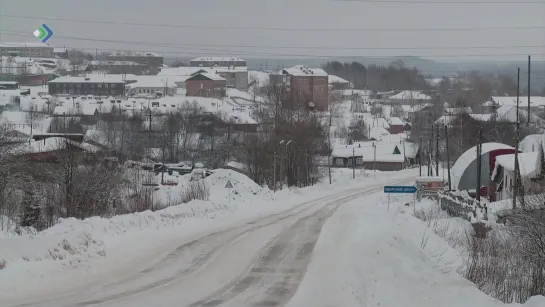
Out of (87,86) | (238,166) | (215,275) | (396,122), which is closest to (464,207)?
(215,275)

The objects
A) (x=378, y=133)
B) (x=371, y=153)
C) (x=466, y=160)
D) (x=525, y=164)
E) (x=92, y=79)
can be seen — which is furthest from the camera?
(x=92, y=79)

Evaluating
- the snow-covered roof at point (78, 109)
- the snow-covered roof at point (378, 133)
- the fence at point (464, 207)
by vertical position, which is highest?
the snow-covered roof at point (78, 109)

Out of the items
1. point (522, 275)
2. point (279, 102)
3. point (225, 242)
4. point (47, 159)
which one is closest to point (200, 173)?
point (279, 102)

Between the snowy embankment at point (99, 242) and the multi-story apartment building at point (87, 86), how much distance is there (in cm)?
15644

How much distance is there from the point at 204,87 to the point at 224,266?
547 feet

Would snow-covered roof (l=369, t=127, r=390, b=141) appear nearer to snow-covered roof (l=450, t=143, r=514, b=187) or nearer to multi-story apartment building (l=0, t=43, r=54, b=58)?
multi-story apartment building (l=0, t=43, r=54, b=58)

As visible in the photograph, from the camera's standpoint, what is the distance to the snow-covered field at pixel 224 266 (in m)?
13.0

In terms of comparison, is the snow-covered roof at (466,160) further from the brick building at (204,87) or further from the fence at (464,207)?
the brick building at (204,87)

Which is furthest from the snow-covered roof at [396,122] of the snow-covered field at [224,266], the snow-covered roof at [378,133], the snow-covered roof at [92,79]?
the snow-covered field at [224,266]

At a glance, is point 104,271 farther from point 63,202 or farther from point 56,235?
point 63,202

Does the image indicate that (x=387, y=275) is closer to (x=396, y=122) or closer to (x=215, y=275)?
(x=215, y=275)

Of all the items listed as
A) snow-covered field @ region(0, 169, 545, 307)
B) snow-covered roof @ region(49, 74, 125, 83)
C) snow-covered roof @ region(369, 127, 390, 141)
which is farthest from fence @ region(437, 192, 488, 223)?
snow-covered roof @ region(49, 74, 125, 83)

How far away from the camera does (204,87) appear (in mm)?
182250

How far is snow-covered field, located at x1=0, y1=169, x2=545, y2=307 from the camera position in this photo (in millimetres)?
13047
